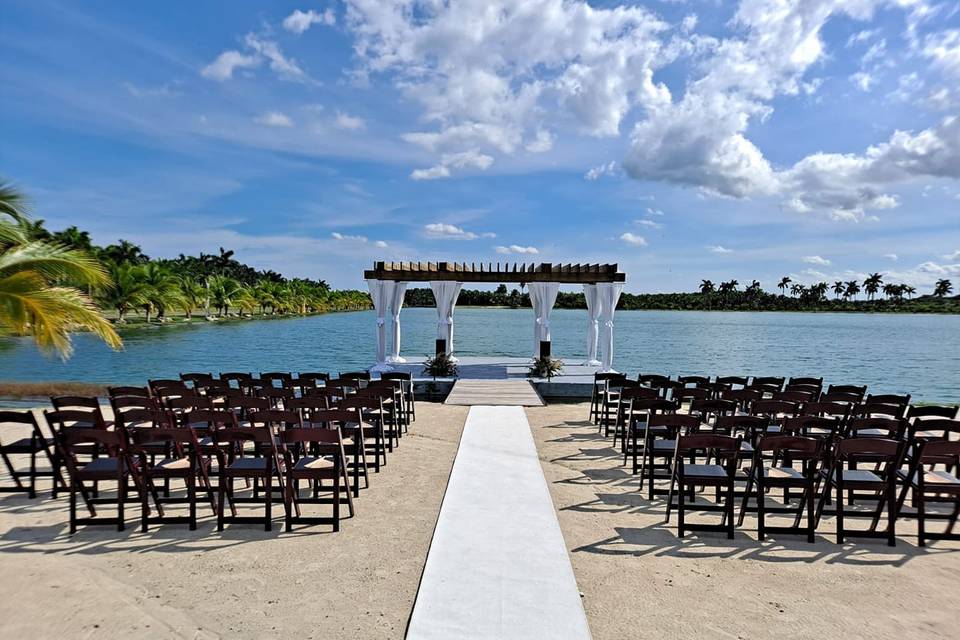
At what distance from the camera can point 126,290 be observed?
1735 inches

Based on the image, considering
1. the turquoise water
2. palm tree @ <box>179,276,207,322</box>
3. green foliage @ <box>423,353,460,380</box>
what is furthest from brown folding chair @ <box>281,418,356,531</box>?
palm tree @ <box>179,276,207,322</box>

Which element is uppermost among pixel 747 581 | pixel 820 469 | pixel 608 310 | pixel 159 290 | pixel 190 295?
pixel 159 290

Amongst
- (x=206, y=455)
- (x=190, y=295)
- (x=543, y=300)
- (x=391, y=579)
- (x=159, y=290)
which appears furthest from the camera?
(x=190, y=295)

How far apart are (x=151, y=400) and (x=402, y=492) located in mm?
3443

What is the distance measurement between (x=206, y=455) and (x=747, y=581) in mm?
4782

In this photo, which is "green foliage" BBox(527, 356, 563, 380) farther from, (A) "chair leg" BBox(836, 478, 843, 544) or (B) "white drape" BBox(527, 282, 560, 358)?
(A) "chair leg" BBox(836, 478, 843, 544)

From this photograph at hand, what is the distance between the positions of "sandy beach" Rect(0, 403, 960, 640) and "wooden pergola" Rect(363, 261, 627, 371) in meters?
9.57

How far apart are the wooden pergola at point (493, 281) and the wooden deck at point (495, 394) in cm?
161

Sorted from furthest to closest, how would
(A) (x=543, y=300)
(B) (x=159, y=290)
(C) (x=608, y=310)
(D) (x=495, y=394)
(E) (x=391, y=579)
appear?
1. (B) (x=159, y=290)
2. (A) (x=543, y=300)
3. (C) (x=608, y=310)
4. (D) (x=495, y=394)
5. (E) (x=391, y=579)

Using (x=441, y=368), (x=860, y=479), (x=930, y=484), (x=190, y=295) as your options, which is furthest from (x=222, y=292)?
(x=930, y=484)

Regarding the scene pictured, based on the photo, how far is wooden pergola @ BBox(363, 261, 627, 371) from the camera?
1471 cm

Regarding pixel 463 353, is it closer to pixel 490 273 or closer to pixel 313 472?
pixel 490 273

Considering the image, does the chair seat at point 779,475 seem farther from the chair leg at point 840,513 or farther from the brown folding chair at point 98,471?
the brown folding chair at point 98,471

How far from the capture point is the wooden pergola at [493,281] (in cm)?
1471
